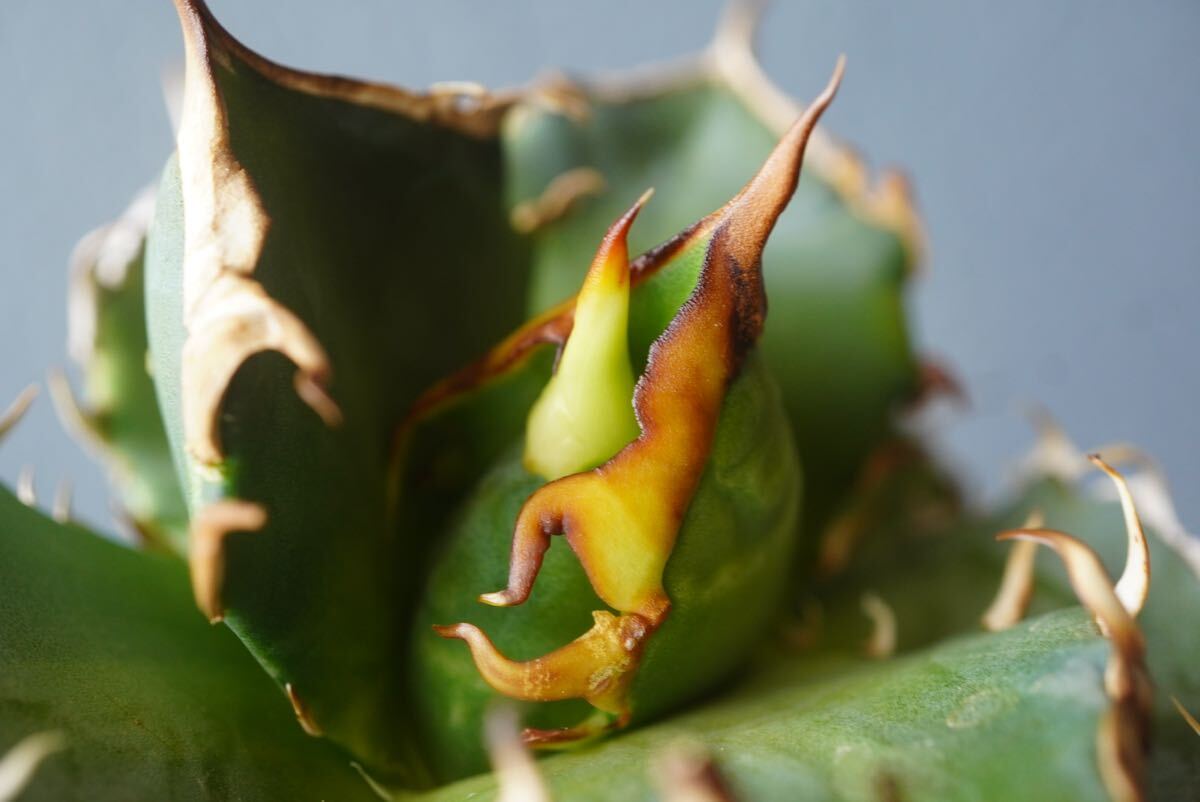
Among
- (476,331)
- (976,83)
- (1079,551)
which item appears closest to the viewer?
(1079,551)

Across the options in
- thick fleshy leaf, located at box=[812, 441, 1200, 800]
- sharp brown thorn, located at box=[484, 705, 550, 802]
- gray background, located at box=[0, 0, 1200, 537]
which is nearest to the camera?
sharp brown thorn, located at box=[484, 705, 550, 802]

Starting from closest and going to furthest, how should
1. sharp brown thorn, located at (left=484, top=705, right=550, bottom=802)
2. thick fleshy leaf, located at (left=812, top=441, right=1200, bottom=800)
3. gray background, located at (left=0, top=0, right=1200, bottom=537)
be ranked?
sharp brown thorn, located at (left=484, top=705, right=550, bottom=802) → thick fleshy leaf, located at (left=812, top=441, right=1200, bottom=800) → gray background, located at (left=0, top=0, right=1200, bottom=537)

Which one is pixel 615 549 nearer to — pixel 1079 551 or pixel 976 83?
pixel 1079 551

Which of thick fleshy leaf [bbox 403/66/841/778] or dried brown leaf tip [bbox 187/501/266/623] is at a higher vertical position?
dried brown leaf tip [bbox 187/501/266/623]

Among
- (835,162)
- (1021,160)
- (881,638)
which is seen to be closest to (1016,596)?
(881,638)

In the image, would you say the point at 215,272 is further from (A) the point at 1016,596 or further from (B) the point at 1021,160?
(B) the point at 1021,160

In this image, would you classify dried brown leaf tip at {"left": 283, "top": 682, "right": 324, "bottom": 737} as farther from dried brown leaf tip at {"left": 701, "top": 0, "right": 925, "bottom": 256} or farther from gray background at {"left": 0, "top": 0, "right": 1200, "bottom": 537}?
gray background at {"left": 0, "top": 0, "right": 1200, "bottom": 537}

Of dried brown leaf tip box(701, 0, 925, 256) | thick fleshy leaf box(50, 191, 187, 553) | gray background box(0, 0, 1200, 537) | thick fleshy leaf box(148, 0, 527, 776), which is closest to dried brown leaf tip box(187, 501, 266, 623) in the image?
thick fleshy leaf box(148, 0, 527, 776)

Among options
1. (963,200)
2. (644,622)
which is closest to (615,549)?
(644,622)
